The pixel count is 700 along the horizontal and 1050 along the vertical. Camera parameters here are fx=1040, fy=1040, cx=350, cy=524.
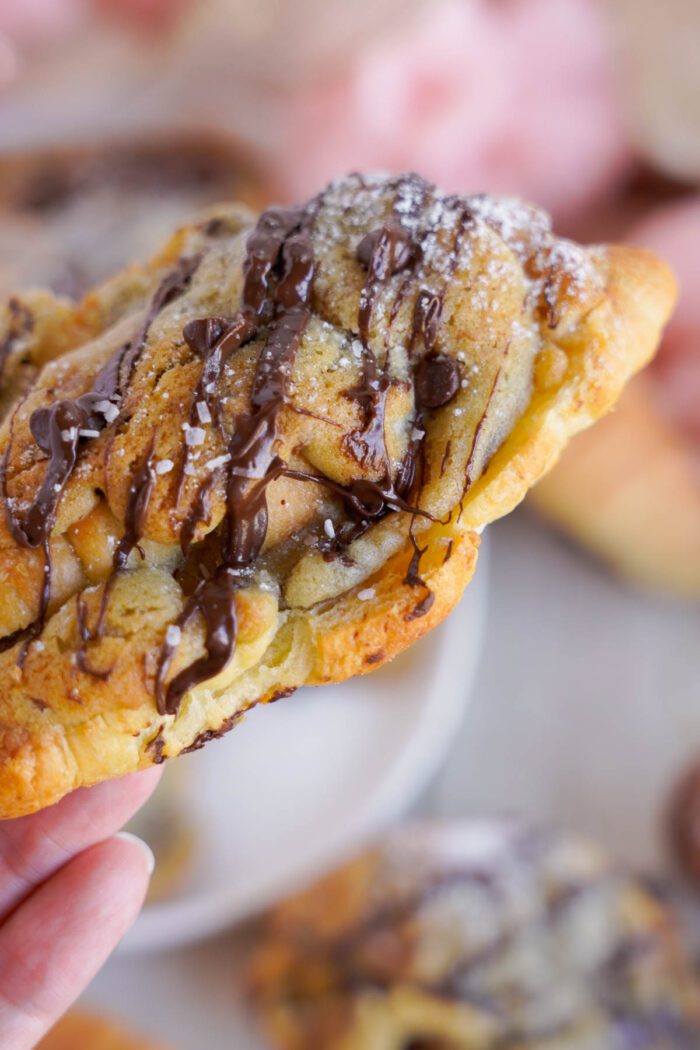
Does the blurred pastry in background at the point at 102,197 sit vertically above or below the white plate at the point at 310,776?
above

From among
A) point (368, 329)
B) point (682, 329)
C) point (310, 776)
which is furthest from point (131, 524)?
point (682, 329)

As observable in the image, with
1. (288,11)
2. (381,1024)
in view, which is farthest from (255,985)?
(288,11)

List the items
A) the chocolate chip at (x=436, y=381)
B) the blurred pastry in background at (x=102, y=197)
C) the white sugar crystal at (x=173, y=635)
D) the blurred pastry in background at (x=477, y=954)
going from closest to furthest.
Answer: the white sugar crystal at (x=173, y=635) < the chocolate chip at (x=436, y=381) < the blurred pastry in background at (x=477, y=954) < the blurred pastry in background at (x=102, y=197)

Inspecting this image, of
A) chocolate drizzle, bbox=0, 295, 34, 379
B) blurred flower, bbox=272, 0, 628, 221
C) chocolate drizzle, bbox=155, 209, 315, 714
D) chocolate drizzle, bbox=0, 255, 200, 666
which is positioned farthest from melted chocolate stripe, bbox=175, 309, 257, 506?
blurred flower, bbox=272, 0, 628, 221

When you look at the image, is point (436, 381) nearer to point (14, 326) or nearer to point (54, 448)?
point (54, 448)

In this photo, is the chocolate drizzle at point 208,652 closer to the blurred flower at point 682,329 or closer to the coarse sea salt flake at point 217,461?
the coarse sea salt flake at point 217,461

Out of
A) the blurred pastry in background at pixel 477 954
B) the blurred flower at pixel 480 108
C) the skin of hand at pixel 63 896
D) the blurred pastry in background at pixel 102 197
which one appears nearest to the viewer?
the skin of hand at pixel 63 896

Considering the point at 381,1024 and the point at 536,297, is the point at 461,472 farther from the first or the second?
the point at 381,1024

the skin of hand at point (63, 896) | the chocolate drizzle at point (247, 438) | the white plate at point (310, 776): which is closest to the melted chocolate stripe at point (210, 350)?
the chocolate drizzle at point (247, 438)
